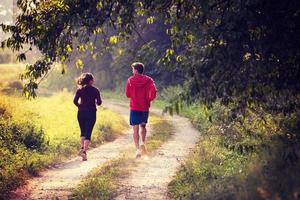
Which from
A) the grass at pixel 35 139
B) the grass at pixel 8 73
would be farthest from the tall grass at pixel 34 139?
the grass at pixel 8 73

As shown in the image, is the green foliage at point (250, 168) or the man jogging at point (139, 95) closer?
the green foliage at point (250, 168)

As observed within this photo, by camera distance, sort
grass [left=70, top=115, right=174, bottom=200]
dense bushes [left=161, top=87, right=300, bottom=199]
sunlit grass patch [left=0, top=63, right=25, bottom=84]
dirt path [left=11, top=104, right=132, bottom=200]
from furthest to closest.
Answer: sunlit grass patch [left=0, top=63, right=25, bottom=84], dirt path [left=11, top=104, right=132, bottom=200], grass [left=70, top=115, right=174, bottom=200], dense bushes [left=161, top=87, right=300, bottom=199]

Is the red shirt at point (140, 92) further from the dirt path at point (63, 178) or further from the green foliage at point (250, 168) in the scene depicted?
the green foliage at point (250, 168)

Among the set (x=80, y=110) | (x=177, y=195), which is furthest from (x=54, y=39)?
(x=80, y=110)

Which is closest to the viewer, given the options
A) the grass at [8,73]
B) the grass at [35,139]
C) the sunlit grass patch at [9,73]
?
the grass at [35,139]

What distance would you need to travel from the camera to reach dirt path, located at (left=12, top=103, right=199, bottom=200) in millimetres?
8516

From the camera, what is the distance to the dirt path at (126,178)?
8.52 metres

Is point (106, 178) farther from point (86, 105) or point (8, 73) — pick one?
point (8, 73)

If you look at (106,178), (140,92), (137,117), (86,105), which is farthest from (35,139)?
(106,178)

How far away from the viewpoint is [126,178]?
9.76 meters

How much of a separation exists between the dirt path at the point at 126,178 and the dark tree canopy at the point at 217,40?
7.13 ft

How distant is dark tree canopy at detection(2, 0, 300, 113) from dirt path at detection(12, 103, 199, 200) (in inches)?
85.6

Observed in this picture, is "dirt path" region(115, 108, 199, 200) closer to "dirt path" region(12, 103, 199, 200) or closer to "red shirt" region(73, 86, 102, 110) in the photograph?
"dirt path" region(12, 103, 199, 200)

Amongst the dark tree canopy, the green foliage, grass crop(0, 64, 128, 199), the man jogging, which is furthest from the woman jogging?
the dark tree canopy
